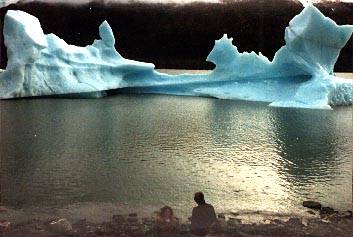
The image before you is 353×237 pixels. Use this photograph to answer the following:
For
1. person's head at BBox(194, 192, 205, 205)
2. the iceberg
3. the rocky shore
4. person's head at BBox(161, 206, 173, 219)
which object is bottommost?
the rocky shore

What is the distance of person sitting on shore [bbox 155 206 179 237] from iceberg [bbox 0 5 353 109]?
2684 mm

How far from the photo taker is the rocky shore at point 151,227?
208 cm

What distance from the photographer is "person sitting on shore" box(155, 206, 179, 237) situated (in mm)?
2127

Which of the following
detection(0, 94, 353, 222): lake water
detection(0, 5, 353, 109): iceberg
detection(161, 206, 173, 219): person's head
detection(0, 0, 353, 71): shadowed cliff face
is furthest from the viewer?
detection(0, 5, 353, 109): iceberg

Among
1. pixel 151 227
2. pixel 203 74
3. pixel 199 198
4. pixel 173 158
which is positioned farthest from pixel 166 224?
pixel 203 74

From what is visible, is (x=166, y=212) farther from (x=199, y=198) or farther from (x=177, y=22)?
(x=177, y=22)

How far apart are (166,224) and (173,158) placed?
0.86m

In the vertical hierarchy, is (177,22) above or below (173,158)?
above

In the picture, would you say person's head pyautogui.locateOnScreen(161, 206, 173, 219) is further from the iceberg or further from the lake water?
the iceberg

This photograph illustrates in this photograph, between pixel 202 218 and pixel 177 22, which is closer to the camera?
pixel 202 218

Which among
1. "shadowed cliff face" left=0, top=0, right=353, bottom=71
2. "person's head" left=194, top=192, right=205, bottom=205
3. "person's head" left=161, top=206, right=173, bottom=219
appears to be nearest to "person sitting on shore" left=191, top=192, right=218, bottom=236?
"person's head" left=194, top=192, right=205, bottom=205

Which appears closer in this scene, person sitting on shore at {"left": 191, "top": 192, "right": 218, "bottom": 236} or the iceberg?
person sitting on shore at {"left": 191, "top": 192, "right": 218, "bottom": 236}

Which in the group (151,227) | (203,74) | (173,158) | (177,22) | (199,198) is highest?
(177,22)

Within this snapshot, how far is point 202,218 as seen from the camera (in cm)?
216
